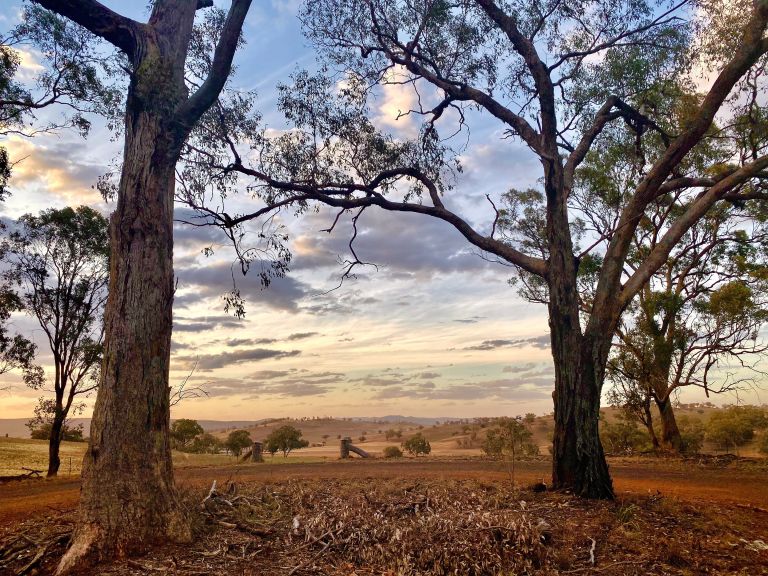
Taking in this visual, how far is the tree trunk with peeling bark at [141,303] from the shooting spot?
639 centimetres

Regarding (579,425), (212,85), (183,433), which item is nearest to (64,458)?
(183,433)

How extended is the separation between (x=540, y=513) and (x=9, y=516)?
8.35m

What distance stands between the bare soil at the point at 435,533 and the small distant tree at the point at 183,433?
842 inches

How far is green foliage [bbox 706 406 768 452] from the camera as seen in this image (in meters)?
27.8

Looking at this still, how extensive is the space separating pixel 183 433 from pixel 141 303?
86.0 ft

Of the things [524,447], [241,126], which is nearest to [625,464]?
[524,447]

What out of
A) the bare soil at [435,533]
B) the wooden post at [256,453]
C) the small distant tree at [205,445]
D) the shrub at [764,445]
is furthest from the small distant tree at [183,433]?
the shrub at [764,445]

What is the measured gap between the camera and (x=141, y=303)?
22.7 ft

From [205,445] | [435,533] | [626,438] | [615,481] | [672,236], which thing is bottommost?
[205,445]

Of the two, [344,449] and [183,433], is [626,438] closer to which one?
[344,449]

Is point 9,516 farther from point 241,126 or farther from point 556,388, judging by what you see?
point 556,388

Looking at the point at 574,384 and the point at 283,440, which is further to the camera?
the point at 283,440

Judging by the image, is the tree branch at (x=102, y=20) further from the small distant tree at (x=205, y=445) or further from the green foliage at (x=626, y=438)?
the small distant tree at (x=205, y=445)

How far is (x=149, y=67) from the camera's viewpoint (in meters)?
7.63
